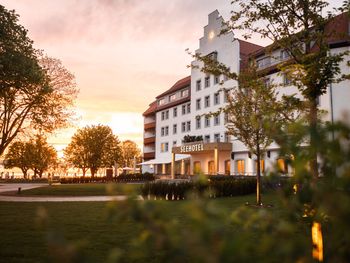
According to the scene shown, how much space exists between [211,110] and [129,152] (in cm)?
7599

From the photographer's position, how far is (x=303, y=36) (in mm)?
8289

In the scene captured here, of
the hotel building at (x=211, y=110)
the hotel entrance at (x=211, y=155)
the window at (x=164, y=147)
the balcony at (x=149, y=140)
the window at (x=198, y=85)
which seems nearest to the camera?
the hotel building at (x=211, y=110)

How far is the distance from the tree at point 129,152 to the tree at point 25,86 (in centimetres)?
8196

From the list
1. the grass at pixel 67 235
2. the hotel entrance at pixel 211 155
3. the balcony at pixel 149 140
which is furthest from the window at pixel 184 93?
the grass at pixel 67 235

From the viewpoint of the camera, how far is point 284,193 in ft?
7.75

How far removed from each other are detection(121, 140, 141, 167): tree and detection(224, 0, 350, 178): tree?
337ft

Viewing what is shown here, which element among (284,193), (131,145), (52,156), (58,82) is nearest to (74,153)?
(52,156)

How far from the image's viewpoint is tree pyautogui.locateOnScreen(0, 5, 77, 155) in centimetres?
2131

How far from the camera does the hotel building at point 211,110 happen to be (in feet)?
104

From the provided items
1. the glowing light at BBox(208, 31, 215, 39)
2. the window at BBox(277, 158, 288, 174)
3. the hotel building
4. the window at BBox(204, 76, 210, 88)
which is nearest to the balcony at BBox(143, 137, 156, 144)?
the hotel building

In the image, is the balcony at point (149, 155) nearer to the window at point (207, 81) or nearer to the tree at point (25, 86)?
the window at point (207, 81)

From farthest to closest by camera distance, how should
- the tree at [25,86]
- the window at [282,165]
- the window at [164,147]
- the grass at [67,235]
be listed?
the window at [164,147] < the tree at [25,86] < the grass at [67,235] < the window at [282,165]

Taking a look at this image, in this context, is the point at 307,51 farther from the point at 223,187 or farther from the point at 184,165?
the point at 184,165

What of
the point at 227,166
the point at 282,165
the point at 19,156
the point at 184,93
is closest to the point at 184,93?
the point at 184,93
